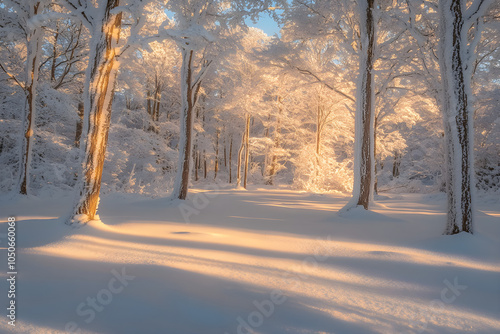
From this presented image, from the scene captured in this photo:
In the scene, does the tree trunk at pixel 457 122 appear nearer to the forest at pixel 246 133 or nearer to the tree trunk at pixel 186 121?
the forest at pixel 246 133

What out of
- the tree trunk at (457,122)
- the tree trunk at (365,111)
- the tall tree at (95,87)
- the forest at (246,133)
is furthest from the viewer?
the tree trunk at (365,111)

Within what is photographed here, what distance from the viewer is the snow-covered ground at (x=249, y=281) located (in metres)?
2.03

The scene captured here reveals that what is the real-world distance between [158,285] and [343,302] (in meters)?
1.69

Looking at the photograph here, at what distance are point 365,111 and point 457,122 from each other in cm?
273

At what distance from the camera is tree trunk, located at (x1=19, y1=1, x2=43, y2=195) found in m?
9.45

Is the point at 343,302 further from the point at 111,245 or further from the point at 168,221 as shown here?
the point at 168,221
